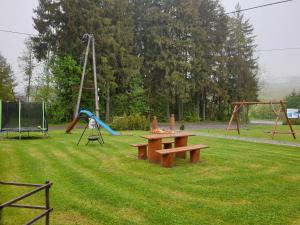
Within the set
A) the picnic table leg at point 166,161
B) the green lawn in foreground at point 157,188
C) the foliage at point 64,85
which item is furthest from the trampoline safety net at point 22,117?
the foliage at point 64,85

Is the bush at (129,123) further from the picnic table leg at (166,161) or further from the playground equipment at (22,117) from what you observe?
the picnic table leg at (166,161)

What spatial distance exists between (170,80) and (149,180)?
24.7 m

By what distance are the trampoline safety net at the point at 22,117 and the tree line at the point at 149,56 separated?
1137cm

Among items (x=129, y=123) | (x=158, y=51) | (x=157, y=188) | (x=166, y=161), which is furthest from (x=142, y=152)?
(x=158, y=51)

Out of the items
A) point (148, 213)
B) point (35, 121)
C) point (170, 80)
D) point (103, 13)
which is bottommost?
point (148, 213)

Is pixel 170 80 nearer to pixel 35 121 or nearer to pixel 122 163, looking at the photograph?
pixel 35 121

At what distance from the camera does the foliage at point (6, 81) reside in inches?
1270

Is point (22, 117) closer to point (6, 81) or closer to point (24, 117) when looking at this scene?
point (24, 117)

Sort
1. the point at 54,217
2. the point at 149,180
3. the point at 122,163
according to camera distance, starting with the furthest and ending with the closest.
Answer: the point at 122,163 < the point at 149,180 < the point at 54,217

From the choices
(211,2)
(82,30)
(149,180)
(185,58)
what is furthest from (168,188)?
(211,2)

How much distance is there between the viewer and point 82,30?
2561cm

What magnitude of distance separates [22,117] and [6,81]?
1079 inches

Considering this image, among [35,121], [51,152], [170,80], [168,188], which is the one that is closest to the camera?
[168,188]

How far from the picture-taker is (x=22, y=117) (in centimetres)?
1412
